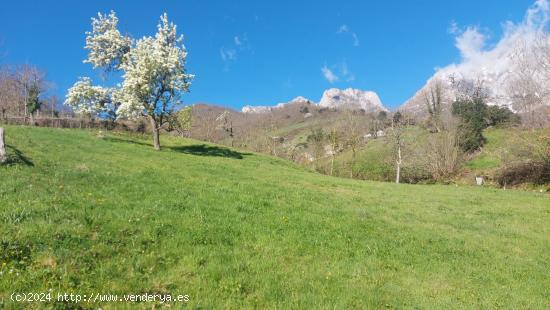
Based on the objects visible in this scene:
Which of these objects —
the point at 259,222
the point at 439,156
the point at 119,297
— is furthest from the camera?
the point at 439,156

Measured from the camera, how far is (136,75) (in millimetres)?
39938

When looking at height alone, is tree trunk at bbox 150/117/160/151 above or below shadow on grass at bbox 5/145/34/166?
above

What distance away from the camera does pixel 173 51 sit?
41.8 m

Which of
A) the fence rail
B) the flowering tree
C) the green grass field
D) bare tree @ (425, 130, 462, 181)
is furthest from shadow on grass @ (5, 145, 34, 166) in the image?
bare tree @ (425, 130, 462, 181)

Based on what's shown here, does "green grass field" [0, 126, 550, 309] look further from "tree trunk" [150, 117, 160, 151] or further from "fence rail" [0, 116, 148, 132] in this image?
"fence rail" [0, 116, 148, 132]

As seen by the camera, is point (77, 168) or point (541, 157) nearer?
point (77, 168)

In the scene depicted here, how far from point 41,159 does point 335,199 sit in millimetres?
16844

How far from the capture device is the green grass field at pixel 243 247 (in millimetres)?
9523

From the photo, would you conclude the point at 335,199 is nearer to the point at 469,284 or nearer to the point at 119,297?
the point at 469,284

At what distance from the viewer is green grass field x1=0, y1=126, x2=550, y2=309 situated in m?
9.52

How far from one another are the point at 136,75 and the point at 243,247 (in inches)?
1262

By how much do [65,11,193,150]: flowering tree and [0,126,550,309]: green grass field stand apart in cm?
1880

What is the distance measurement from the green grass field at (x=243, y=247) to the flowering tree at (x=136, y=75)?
18.8m

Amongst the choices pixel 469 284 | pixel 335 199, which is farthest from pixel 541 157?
pixel 469 284
